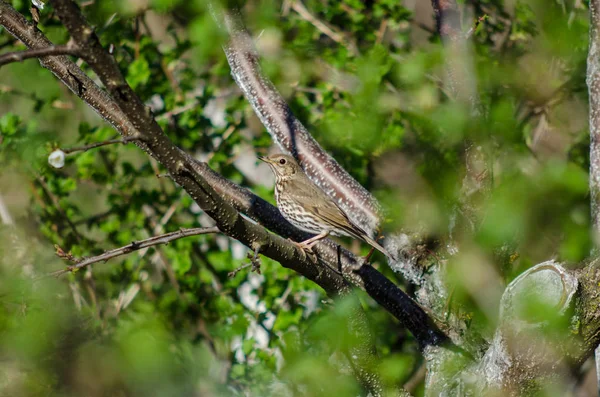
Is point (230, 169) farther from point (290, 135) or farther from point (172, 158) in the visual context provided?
point (172, 158)

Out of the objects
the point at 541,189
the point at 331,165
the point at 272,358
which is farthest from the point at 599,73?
the point at 272,358

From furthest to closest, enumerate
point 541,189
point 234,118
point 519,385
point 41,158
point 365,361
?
point 234,118 → point 41,158 → point 541,189 → point 365,361 → point 519,385

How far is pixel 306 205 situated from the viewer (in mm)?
4070

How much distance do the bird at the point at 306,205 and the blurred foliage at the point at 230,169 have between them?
1.24 feet

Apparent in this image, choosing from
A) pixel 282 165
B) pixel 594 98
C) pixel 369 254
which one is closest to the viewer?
pixel 369 254

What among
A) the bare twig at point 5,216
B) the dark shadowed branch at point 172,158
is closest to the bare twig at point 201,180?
the dark shadowed branch at point 172,158

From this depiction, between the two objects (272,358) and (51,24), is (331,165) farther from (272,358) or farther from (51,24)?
(51,24)

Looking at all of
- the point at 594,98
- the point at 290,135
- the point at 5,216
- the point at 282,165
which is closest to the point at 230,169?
the point at 282,165

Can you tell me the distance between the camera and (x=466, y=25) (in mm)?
4707

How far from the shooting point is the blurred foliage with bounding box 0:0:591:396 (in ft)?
13.6

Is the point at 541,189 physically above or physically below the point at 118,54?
below

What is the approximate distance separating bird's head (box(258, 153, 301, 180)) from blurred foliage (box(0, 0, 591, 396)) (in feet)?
1.12

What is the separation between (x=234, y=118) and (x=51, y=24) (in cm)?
142

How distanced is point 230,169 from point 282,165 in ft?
2.64
